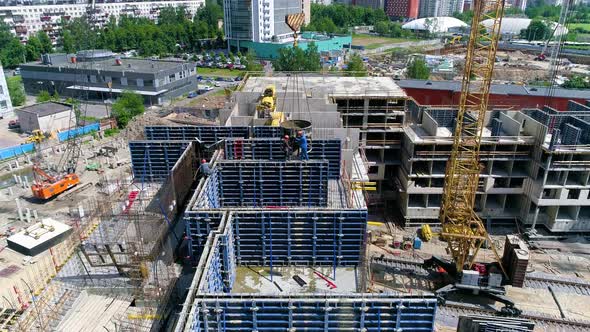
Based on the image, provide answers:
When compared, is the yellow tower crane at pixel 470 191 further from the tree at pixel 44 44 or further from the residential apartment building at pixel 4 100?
the tree at pixel 44 44

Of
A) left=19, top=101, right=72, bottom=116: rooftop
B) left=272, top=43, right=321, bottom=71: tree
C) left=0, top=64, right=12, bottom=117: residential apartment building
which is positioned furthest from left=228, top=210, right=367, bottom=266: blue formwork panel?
left=0, top=64, right=12, bottom=117: residential apartment building

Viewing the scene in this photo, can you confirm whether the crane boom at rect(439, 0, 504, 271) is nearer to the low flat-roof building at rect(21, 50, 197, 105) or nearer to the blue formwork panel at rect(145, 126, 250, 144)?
the blue formwork panel at rect(145, 126, 250, 144)

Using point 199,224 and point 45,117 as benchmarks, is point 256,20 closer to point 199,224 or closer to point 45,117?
point 45,117

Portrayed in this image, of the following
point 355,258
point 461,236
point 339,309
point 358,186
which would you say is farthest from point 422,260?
point 339,309

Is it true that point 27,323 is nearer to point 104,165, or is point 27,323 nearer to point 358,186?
point 358,186

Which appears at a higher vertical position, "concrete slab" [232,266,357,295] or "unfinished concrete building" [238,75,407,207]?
"unfinished concrete building" [238,75,407,207]
